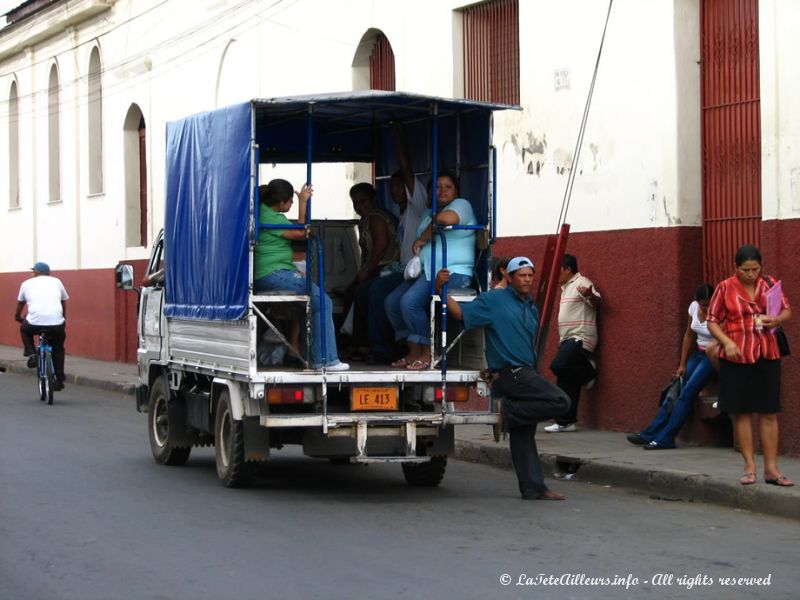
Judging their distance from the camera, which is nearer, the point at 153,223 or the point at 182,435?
the point at 182,435

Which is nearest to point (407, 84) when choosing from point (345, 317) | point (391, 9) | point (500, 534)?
point (391, 9)

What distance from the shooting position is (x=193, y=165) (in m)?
11.8

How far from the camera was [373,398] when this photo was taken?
10.5m

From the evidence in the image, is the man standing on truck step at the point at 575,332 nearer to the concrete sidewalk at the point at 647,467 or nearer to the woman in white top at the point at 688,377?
the concrete sidewalk at the point at 647,467

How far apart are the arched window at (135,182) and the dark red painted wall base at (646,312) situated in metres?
12.8

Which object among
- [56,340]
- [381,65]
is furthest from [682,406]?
[56,340]

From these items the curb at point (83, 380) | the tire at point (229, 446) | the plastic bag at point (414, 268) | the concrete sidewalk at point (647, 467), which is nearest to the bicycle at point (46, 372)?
the curb at point (83, 380)

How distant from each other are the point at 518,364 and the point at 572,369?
4.01m

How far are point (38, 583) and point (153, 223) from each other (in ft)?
61.5

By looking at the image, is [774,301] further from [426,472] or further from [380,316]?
[380,316]

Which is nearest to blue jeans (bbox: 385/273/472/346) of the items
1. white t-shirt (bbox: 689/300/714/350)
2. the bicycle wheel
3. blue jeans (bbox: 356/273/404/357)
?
blue jeans (bbox: 356/273/404/357)

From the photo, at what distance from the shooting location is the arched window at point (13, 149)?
34156 millimetres

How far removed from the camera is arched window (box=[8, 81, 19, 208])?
34.2 meters

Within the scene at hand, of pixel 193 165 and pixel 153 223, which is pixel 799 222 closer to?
pixel 193 165
